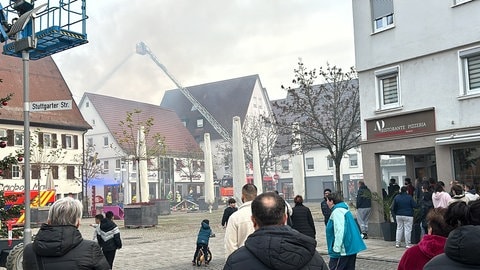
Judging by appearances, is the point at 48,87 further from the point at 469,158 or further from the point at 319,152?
the point at 469,158

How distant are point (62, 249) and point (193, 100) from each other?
76.4m

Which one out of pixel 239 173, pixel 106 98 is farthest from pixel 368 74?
pixel 106 98

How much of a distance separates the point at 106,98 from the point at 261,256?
65.1 meters

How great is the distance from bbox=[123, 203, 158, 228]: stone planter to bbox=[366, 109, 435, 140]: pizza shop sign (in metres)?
12.0

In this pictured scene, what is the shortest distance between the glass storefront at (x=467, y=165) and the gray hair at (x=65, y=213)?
1322 cm

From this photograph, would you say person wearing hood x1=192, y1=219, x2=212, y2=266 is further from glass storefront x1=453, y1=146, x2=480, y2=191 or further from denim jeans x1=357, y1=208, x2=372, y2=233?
glass storefront x1=453, y1=146, x2=480, y2=191

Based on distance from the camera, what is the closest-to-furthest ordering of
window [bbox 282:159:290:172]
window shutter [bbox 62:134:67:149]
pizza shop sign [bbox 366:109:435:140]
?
pizza shop sign [bbox 366:109:435:140]
window shutter [bbox 62:134:67:149]
window [bbox 282:159:290:172]

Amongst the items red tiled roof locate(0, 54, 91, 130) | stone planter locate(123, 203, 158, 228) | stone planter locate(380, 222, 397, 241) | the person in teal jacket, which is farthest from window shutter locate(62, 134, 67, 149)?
the person in teal jacket

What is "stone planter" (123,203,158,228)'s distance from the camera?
2545 cm

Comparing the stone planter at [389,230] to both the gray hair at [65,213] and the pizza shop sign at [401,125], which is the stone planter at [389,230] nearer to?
the pizza shop sign at [401,125]

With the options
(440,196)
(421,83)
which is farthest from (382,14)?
(440,196)

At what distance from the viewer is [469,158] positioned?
15039 mm

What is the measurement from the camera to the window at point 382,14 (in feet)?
57.1

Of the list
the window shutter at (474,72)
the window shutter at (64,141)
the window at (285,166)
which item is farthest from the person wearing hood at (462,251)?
the window at (285,166)
